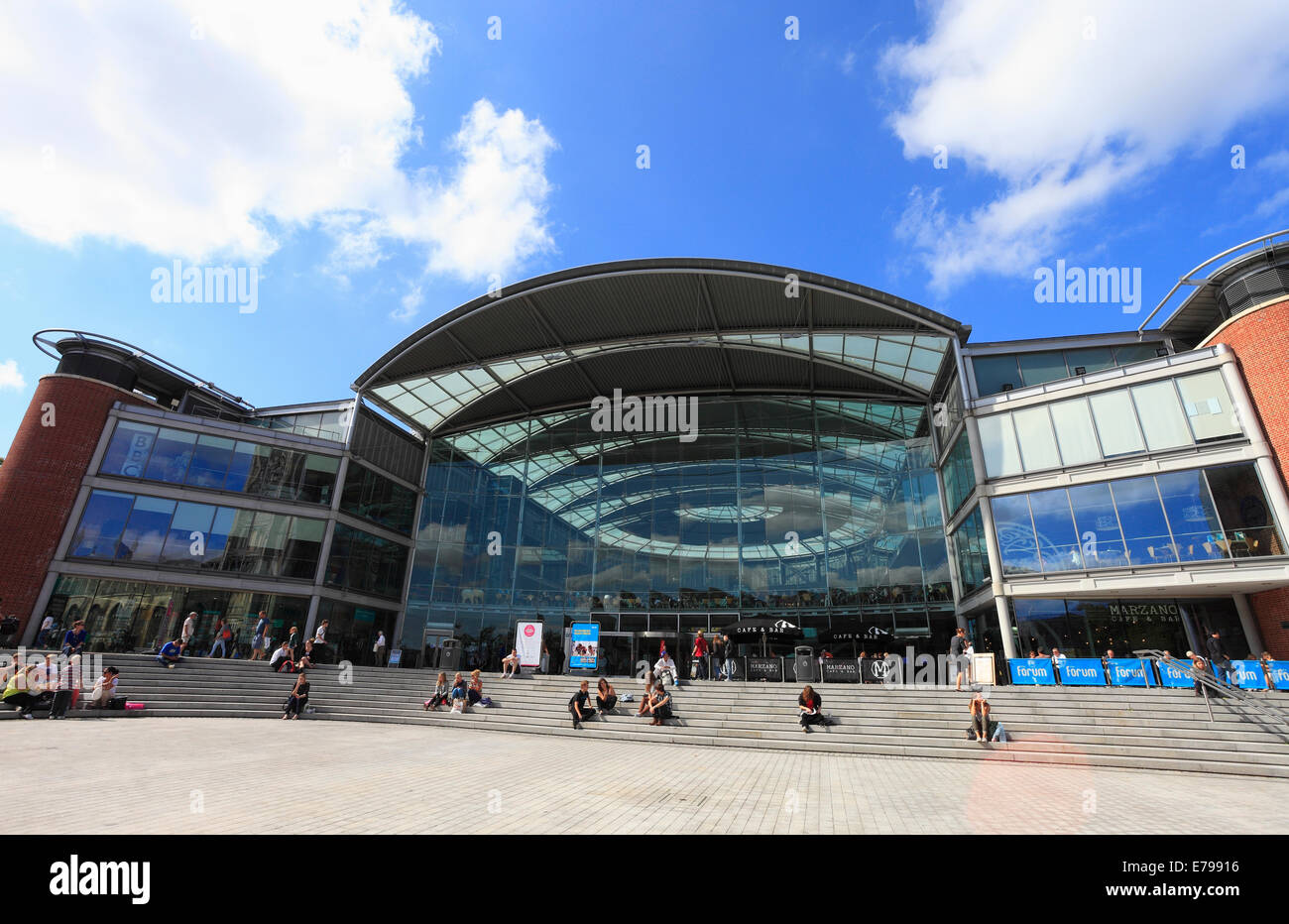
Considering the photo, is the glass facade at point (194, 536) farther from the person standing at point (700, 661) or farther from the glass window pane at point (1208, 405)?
→ the glass window pane at point (1208, 405)

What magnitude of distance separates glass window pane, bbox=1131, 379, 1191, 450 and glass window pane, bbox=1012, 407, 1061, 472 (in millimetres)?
2603

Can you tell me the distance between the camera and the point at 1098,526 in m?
20.4

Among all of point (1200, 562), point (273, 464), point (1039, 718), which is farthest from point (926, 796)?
point (273, 464)

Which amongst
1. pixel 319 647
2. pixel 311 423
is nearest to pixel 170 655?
pixel 319 647

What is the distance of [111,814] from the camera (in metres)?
6.46

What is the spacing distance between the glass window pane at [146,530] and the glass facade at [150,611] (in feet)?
3.93

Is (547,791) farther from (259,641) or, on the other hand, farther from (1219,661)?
(259,641)

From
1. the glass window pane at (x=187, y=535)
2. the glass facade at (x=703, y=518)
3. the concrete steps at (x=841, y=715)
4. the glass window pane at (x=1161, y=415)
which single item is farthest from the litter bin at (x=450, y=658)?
the glass window pane at (x=1161, y=415)

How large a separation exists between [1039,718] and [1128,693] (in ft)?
8.66

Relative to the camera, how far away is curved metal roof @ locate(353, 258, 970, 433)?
25375mm

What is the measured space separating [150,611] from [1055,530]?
35.2 metres

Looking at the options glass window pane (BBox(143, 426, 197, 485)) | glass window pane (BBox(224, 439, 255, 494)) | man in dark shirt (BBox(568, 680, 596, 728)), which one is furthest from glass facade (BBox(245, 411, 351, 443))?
man in dark shirt (BBox(568, 680, 596, 728))

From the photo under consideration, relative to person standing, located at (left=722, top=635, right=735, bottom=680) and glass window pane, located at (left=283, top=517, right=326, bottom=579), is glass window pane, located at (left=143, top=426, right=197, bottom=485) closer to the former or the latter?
glass window pane, located at (left=283, top=517, right=326, bottom=579)
